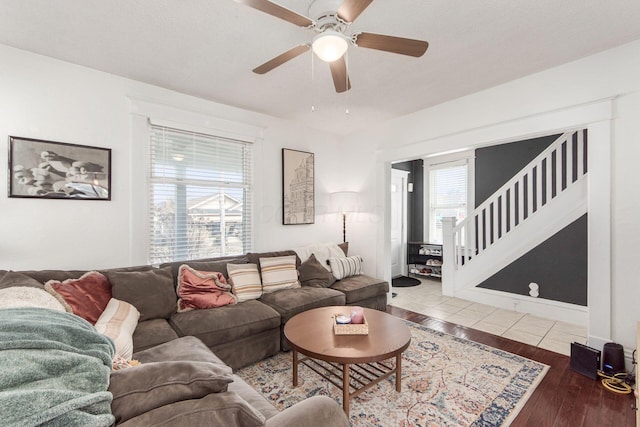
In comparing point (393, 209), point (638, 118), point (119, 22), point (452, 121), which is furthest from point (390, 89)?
point (393, 209)

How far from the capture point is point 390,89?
10.3 feet

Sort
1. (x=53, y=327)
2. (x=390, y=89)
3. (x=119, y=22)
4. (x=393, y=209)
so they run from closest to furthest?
(x=53, y=327)
(x=119, y=22)
(x=390, y=89)
(x=393, y=209)

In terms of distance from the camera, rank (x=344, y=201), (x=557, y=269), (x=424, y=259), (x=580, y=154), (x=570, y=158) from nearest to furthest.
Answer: (x=580, y=154) < (x=570, y=158) < (x=557, y=269) < (x=344, y=201) < (x=424, y=259)

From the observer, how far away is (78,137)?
2.63 m

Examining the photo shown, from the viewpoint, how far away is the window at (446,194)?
549cm

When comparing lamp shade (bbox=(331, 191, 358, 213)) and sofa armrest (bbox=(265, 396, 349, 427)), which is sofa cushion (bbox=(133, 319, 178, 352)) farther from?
lamp shade (bbox=(331, 191, 358, 213))

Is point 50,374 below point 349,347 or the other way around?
the other way around

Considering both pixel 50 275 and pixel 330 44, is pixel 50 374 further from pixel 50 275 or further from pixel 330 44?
pixel 50 275

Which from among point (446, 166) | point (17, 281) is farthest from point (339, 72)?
point (446, 166)

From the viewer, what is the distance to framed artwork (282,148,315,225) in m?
4.07

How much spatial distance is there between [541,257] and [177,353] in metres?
4.33

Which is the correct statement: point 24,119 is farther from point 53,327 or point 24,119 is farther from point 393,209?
point 393,209

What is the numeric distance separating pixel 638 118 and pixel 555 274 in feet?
7.03

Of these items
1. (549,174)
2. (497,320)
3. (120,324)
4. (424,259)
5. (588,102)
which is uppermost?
(588,102)
